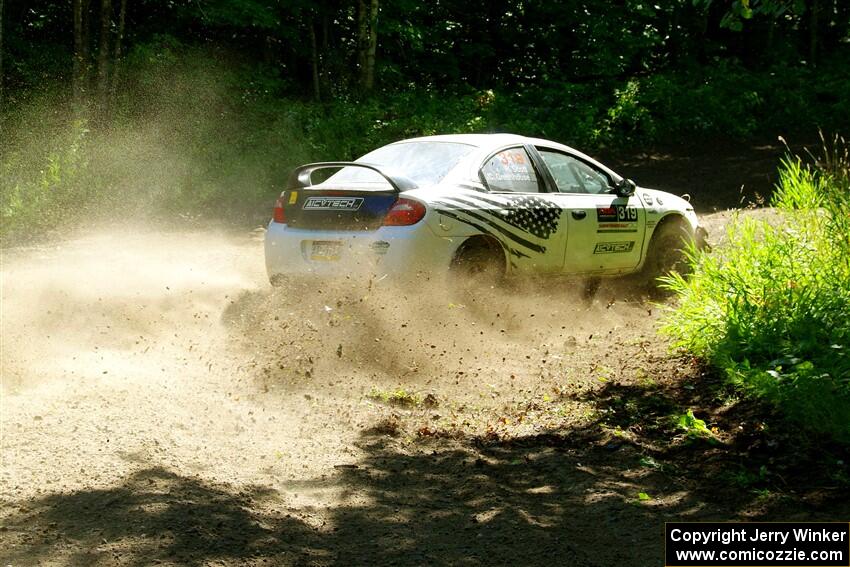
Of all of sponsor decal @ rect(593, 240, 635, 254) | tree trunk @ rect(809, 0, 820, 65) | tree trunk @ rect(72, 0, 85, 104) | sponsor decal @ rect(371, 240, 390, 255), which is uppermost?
tree trunk @ rect(809, 0, 820, 65)

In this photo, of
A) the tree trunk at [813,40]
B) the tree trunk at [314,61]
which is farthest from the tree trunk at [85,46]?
the tree trunk at [813,40]

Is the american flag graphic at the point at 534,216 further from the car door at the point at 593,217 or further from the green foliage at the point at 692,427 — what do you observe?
the green foliage at the point at 692,427

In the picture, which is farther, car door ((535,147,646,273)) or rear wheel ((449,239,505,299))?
car door ((535,147,646,273))

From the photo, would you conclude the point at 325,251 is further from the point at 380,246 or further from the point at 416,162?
the point at 416,162

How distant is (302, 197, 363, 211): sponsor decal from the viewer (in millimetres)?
7987

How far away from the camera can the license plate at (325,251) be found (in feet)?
26.1

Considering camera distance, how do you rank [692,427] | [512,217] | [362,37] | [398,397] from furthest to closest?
[362,37] → [512,217] → [398,397] → [692,427]

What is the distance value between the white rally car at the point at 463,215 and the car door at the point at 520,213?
1 centimetres

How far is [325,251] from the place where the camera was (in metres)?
8.02

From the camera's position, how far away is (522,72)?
27.1m

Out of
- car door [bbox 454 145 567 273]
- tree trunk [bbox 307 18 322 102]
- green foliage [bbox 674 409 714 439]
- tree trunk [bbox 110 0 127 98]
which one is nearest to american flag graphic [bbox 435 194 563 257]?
car door [bbox 454 145 567 273]

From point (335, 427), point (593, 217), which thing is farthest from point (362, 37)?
point (335, 427)

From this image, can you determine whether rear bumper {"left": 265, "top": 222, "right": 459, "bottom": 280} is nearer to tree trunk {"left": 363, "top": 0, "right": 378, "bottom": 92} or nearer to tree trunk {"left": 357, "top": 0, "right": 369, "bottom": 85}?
tree trunk {"left": 363, "top": 0, "right": 378, "bottom": 92}

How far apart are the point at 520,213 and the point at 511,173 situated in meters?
0.45
